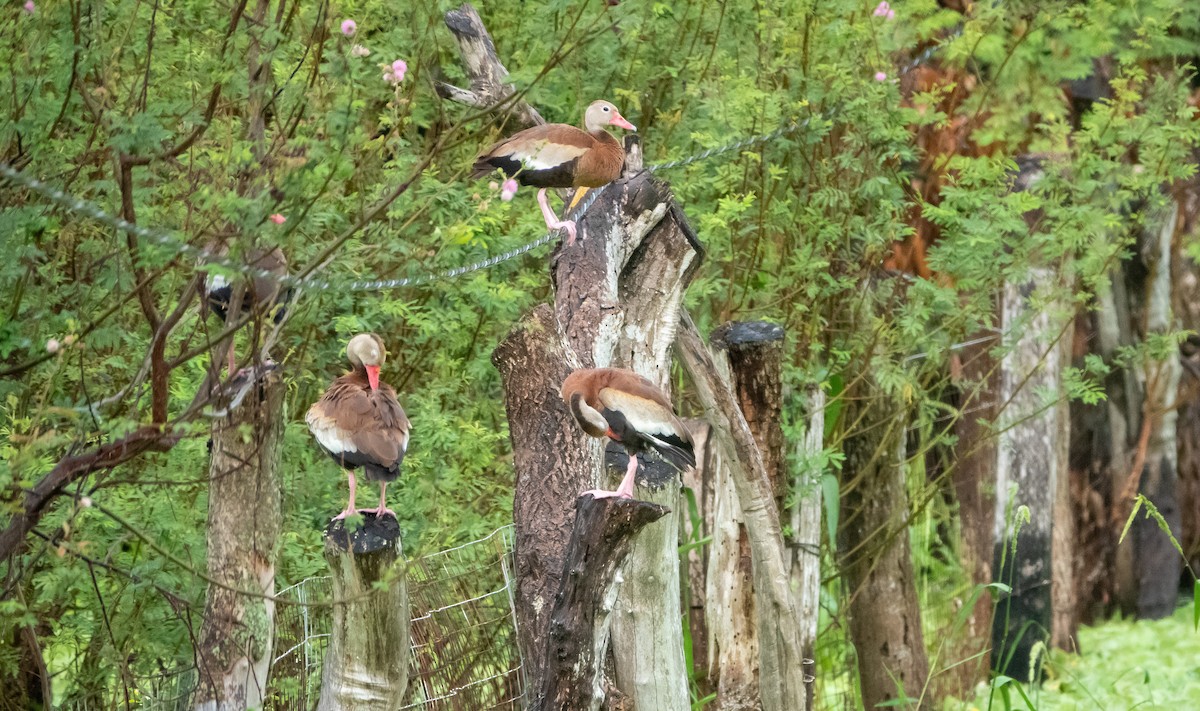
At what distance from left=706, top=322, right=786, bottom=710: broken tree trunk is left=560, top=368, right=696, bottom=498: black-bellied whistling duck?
1.47 m

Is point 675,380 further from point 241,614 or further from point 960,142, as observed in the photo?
point 241,614

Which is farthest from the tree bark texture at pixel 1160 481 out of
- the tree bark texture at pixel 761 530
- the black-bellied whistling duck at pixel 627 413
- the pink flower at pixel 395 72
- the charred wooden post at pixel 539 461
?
the pink flower at pixel 395 72

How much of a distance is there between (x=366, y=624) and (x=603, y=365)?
1453mm

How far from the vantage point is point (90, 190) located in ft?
16.6

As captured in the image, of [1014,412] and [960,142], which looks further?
[1014,412]

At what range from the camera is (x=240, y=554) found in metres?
4.98

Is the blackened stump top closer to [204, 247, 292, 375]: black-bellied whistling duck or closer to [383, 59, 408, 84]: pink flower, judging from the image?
[204, 247, 292, 375]: black-bellied whistling duck

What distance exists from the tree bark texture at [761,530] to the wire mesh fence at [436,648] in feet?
3.49

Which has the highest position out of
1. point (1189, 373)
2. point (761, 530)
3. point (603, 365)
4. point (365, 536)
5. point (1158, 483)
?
point (1189, 373)

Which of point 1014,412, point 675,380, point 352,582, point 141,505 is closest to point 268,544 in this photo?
point 352,582

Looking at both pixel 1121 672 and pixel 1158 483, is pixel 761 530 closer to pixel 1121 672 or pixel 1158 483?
pixel 1121 672

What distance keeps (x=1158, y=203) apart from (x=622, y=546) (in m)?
5.13

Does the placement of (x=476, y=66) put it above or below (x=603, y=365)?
above

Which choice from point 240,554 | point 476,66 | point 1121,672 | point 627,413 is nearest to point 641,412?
point 627,413
